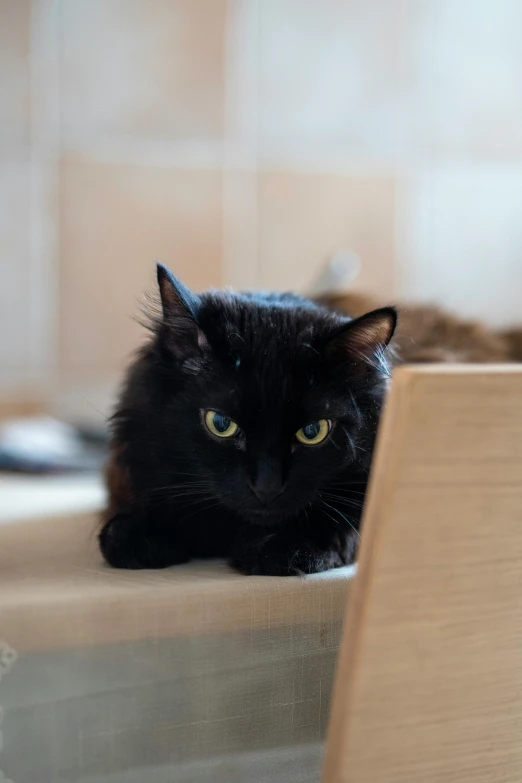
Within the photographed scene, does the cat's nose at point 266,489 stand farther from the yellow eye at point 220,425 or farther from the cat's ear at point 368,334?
the cat's ear at point 368,334

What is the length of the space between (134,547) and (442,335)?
105cm

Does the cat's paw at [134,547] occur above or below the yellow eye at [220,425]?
below

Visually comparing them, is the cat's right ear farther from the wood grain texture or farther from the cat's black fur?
the wood grain texture

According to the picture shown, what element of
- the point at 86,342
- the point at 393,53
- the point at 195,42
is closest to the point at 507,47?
the point at 393,53

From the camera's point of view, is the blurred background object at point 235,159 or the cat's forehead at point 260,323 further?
the blurred background object at point 235,159

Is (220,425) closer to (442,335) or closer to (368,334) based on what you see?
(368,334)

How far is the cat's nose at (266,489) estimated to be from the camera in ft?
3.70

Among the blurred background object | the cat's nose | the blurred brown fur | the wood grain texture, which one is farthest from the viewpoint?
the blurred background object

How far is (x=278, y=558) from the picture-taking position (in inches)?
45.2

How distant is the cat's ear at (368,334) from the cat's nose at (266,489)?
0.67ft

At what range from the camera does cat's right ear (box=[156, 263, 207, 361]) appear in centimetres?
119

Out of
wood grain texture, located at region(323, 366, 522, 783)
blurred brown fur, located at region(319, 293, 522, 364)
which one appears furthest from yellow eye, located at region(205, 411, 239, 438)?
blurred brown fur, located at region(319, 293, 522, 364)

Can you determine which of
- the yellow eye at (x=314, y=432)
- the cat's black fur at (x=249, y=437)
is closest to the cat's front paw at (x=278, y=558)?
the cat's black fur at (x=249, y=437)

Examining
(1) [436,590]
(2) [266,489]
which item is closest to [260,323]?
(2) [266,489]
